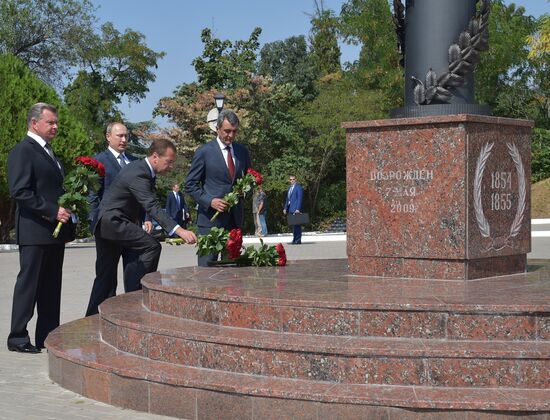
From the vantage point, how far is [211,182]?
31.8ft

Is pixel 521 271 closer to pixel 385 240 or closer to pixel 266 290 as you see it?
pixel 385 240

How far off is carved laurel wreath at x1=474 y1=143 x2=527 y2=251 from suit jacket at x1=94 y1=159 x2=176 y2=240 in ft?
9.34

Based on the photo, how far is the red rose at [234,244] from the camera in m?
9.20

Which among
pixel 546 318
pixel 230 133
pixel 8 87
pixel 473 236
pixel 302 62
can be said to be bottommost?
pixel 546 318

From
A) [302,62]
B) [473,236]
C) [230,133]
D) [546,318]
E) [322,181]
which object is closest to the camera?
[546,318]

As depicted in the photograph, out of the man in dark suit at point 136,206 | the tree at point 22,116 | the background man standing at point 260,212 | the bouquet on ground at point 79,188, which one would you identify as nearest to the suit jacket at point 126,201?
the man in dark suit at point 136,206

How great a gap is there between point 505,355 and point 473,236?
243 centimetres

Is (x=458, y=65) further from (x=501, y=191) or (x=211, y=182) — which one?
(x=211, y=182)

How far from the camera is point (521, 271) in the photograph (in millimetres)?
8914

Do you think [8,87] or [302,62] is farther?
[302,62]

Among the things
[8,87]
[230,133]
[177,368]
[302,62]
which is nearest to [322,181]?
[302,62]

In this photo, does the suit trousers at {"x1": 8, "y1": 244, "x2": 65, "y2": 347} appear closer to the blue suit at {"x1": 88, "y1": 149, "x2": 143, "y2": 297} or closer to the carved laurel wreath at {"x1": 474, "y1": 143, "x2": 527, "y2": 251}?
the blue suit at {"x1": 88, "y1": 149, "x2": 143, "y2": 297}

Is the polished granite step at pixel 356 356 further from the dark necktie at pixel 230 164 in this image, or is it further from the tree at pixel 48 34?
the tree at pixel 48 34

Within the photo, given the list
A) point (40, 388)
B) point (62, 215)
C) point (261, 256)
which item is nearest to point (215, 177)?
point (261, 256)
